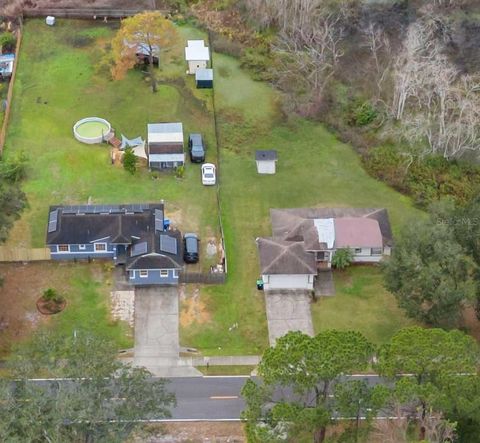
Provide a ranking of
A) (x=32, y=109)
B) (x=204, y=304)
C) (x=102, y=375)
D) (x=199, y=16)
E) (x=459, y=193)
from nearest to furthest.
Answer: (x=102, y=375)
(x=204, y=304)
(x=459, y=193)
(x=32, y=109)
(x=199, y=16)

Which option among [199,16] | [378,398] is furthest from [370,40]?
[378,398]

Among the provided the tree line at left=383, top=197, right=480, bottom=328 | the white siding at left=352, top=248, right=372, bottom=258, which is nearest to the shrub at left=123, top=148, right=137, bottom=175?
the white siding at left=352, top=248, right=372, bottom=258

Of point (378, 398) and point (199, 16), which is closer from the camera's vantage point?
point (378, 398)

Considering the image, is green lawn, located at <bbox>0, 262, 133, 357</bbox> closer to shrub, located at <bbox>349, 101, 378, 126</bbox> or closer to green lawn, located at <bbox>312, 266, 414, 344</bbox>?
green lawn, located at <bbox>312, 266, 414, 344</bbox>

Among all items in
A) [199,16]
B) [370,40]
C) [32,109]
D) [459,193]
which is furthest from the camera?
[199,16]

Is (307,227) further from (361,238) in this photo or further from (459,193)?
(459,193)

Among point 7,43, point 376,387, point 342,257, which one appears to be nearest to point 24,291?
point 342,257

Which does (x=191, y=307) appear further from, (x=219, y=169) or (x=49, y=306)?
(x=219, y=169)
